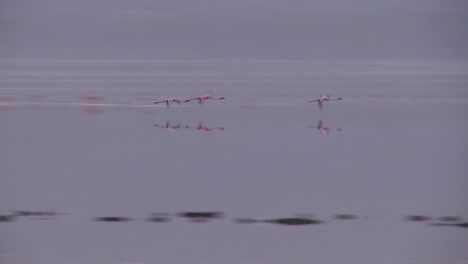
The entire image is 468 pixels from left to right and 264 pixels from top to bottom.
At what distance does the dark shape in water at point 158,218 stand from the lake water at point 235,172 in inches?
1.7

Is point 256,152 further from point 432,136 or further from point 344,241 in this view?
point 344,241

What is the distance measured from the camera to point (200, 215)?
15.7ft

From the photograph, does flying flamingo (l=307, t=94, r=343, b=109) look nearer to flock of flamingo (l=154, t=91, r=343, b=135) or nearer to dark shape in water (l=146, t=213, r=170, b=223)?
flock of flamingo (l=154, t=91, r=343, b=135)

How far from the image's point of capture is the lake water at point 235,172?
4316 millimetres

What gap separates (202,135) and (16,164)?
1.39 metres

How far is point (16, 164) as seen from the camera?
5848mm

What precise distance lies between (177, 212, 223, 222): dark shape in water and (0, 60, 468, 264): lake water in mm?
45

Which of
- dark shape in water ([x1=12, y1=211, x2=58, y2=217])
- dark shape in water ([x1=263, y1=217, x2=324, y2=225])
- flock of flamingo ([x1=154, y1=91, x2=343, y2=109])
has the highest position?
flock of flamingo ([x1=154, y1=91, x2=343, y2=109])

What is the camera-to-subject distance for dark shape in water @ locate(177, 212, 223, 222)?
15.5 feet

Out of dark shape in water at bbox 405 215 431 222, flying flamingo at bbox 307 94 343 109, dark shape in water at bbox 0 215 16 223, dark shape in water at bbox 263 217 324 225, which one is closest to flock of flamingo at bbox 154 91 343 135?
flying flamingo at bbox 307 94 343 109

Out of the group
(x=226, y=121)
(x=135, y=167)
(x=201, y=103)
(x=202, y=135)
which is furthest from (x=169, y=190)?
(x=201, y=103)

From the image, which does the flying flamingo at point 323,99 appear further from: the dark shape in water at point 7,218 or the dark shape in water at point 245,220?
the dark shape in water at point 7,218

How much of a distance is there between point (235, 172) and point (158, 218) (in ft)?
3.28

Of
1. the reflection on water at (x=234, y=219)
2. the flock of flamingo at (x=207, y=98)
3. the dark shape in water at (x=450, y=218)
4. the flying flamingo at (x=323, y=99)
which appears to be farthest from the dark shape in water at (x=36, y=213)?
the flying flamingo at (x=323, y=99)
